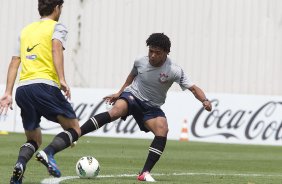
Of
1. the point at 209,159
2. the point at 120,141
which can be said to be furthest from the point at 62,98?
the point at 120,141


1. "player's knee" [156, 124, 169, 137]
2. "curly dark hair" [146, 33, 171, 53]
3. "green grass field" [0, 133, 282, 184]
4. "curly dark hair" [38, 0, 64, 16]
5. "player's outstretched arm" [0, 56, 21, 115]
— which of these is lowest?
"green grass field" [0, 133, 282, 184]

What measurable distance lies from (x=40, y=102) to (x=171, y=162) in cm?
634

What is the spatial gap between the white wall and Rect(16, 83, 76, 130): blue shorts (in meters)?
20.2

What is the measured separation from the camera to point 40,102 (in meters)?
9.19

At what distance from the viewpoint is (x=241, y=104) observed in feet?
80.6

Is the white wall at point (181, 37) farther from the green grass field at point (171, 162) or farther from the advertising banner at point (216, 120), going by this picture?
the green grass field at point (171, 162)

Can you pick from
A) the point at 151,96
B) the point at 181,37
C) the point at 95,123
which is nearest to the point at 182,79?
the point at 151,96

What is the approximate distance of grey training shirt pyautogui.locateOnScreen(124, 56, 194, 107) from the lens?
11.3m

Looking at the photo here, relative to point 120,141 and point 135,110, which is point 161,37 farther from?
point 120,141

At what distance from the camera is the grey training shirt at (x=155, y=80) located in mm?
11258

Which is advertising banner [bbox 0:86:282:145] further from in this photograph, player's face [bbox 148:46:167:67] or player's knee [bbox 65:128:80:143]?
player's knee [bbox 65:128:80:143]

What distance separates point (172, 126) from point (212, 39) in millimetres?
5487

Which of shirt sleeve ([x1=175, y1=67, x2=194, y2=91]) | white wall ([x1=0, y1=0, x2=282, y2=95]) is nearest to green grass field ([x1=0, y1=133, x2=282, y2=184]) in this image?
shirt sleeve ([x1=175, y1=67, x2=194, y2=91])

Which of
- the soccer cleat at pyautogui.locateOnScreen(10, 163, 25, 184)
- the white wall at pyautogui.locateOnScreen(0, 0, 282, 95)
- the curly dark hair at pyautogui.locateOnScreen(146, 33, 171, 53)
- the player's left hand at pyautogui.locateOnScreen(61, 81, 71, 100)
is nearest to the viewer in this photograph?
the soccer cleat at pyautogui.locateOnScreen(10, 163, 25, 184)
